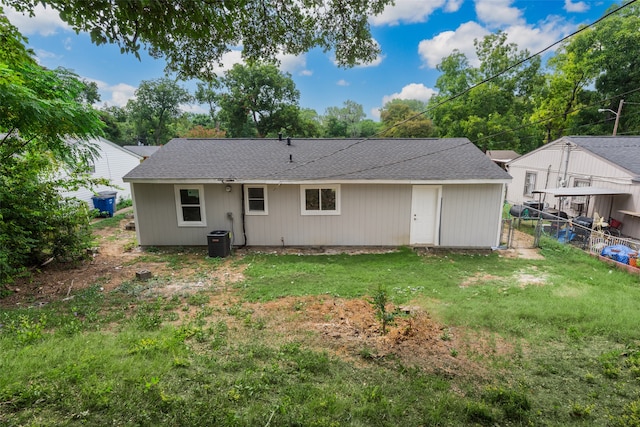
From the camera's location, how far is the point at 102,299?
5.79 m

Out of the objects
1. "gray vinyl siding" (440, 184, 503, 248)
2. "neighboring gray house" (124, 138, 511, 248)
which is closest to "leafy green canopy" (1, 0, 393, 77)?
"neighboring gray house" (124, 138, 511, 248)

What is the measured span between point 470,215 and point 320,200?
461 cm

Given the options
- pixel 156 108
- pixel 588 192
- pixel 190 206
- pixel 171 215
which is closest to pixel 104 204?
pixel 171 215

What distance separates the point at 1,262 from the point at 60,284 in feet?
3.80

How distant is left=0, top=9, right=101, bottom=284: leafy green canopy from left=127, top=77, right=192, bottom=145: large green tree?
130 feet

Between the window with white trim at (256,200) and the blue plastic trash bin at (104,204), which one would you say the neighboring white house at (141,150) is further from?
the window with white trim at (256,200)

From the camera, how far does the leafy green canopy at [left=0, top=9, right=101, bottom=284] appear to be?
466cm

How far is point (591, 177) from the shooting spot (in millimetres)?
12469

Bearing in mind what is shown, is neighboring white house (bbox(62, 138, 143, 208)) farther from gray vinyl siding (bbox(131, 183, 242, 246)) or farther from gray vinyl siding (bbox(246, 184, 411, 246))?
gray vinyl siding (bbox(246, 184, 411, 246))

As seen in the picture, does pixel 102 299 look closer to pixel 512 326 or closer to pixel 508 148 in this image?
pixel 512 326

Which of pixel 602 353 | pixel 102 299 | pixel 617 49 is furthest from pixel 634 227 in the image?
pixel 617 49

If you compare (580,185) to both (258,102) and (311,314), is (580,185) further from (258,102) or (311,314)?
(258,102)

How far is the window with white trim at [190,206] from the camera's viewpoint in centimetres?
948

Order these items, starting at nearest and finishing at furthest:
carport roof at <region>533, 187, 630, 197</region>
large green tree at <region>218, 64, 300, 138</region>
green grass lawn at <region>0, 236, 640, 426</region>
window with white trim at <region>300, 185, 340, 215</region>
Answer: green grass lawn at <region>0, 236, 640, 426</region> → window with white trim at <region>300, 185, 340, 215</region> → carport roof at <region>533, 187, 630, 197</region> → large green tree at <region>218, 64, 300, 138</region>
